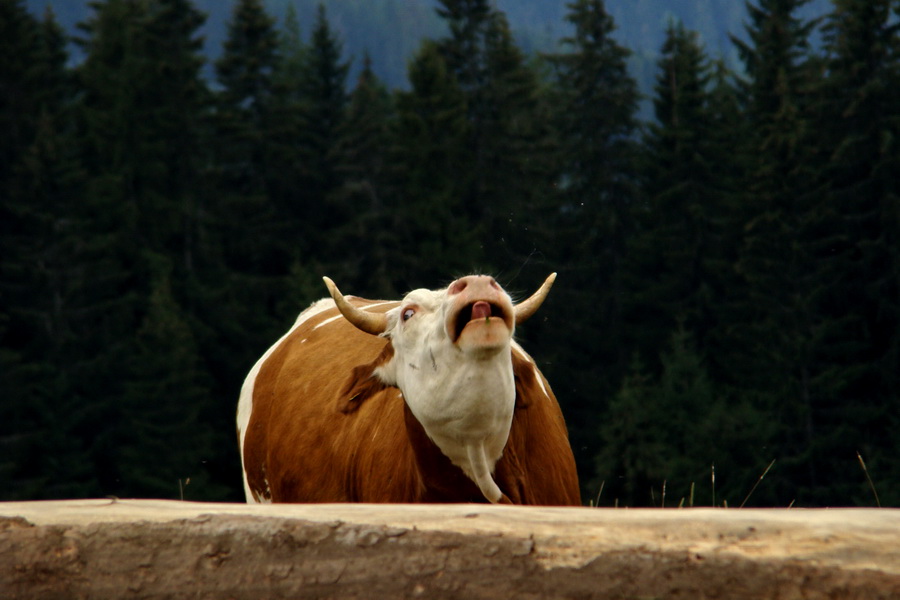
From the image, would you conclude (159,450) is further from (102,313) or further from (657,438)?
(657,438)

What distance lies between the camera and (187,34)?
5300 centimetres

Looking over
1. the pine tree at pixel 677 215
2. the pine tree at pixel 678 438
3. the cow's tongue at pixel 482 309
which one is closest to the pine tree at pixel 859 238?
the pine tree at pixel 678 438

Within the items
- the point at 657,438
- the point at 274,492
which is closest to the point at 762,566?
the point at 274,492

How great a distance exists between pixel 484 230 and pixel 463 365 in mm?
43013

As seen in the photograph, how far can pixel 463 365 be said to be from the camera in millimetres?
4598

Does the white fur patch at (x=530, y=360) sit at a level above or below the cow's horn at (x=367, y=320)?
below

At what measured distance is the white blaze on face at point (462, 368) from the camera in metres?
4.43

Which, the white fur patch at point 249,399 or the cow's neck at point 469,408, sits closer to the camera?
the cow's neck at point 469,408

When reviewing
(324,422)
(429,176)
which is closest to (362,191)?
(429,176)

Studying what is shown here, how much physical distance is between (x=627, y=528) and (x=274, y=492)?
4.92 metres

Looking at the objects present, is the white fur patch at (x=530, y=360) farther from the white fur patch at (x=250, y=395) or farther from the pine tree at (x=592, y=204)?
the pine tree at (x=592, y=204)

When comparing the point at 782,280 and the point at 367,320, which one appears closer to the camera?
the point at 367,320

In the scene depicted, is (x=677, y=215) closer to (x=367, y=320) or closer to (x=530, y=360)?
(x=530, y=360)

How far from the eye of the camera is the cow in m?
4.60
